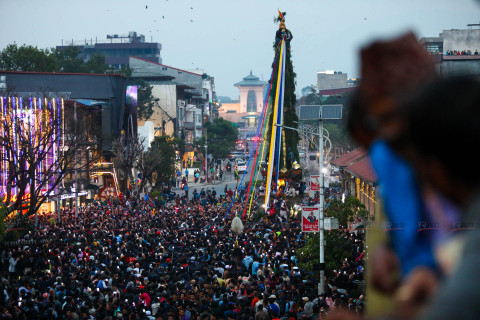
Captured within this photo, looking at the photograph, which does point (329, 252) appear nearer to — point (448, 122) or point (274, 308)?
point (274, 308)

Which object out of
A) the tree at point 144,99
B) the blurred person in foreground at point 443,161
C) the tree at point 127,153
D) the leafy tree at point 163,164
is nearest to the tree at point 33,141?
the tree at point 127,153

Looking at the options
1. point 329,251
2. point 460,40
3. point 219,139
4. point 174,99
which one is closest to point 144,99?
point 174,99

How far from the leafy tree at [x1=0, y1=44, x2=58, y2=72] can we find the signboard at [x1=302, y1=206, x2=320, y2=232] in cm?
5642

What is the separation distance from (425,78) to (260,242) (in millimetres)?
21551

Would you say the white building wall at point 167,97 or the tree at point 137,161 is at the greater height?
the white building wall at point 167,97

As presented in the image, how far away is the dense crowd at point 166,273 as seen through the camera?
13383 mm

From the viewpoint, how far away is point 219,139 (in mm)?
87812

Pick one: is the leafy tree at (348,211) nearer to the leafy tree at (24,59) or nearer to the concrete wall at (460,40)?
the concrete wall at (460,40)

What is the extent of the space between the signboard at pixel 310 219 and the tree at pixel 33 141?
1381 cm

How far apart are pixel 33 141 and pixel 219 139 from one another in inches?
2277

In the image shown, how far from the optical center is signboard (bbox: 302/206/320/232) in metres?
18.5

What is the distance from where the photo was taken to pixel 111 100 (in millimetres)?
54469

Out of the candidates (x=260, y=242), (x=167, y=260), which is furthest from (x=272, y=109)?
(x=167, y=260)

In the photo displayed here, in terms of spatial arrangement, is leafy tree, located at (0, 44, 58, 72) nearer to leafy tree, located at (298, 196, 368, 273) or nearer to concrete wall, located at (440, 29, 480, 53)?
concrete wall, located at (440, 29, 480, 53)
